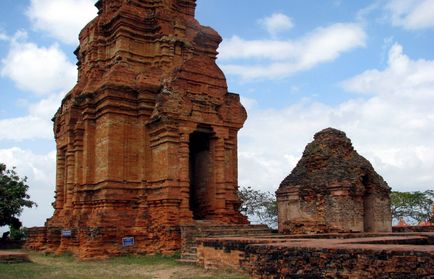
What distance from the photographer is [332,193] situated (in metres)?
14.7

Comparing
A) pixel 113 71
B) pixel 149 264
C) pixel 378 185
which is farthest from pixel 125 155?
pixel 378 185

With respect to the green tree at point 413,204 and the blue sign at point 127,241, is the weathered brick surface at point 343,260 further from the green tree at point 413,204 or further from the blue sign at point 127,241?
the green tree at point 413,204

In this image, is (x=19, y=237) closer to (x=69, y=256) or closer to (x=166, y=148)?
(x=69, y=256)

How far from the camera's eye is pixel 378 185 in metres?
15.9

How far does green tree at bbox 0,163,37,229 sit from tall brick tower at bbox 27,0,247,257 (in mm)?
3992

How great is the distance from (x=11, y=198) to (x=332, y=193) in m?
15.2

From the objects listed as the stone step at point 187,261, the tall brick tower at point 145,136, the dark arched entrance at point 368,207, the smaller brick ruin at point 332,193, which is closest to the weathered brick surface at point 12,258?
the tall brick tower at point 145,136

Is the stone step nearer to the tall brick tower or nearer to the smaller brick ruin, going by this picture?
the tall brick tower

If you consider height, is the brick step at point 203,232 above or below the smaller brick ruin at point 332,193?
below

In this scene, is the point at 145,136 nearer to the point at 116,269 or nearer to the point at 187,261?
the point at 187,261

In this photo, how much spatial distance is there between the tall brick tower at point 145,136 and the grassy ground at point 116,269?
848mm

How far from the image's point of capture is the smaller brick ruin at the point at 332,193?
47.8 ft

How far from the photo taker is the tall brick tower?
1530 cm

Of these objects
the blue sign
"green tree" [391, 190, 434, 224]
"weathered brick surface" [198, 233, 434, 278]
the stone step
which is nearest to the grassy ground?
the stone step
